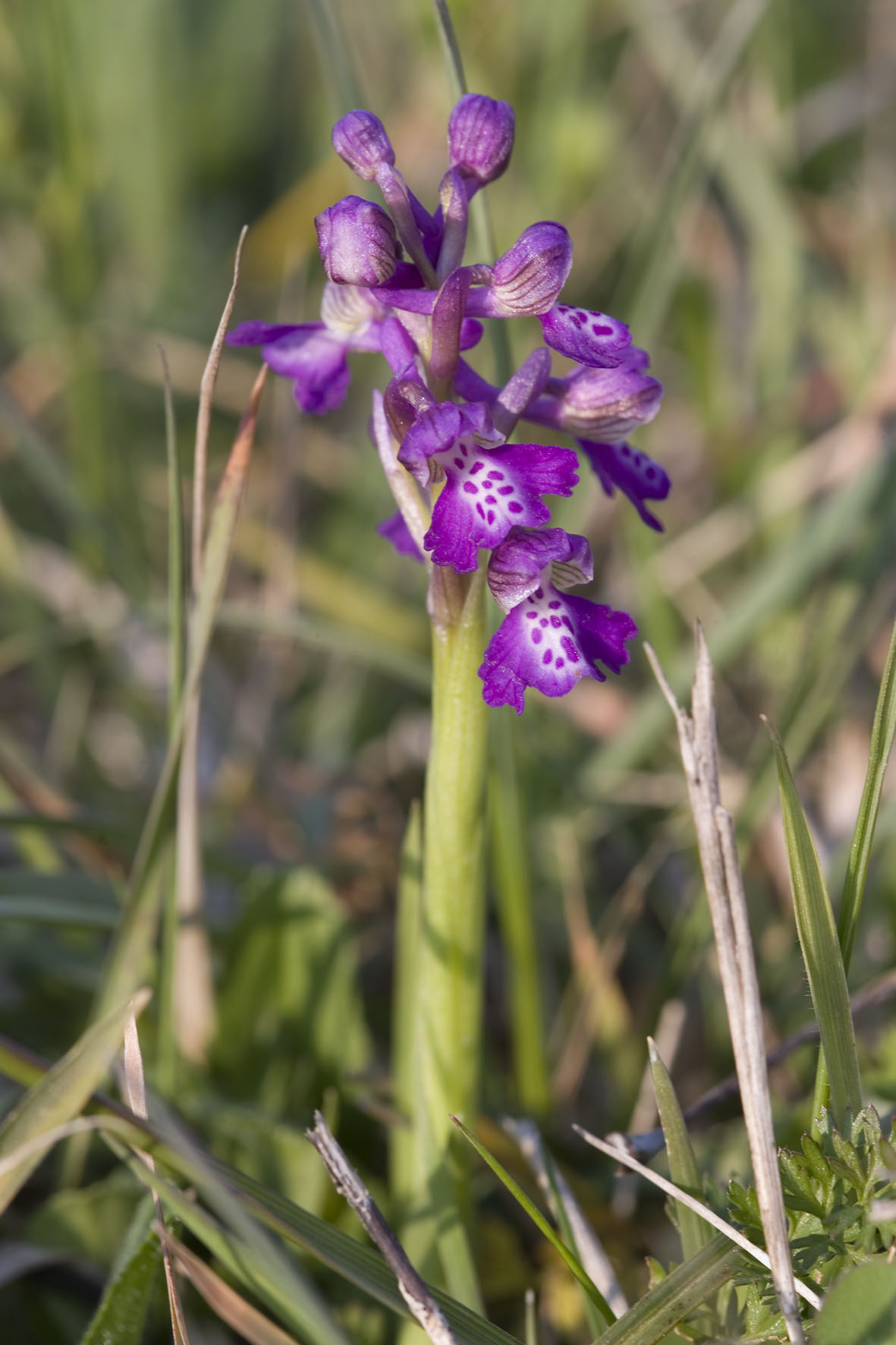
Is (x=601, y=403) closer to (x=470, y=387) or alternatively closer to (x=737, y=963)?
(x=470, y=387)

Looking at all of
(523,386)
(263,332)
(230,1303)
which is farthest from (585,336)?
(230,1303)

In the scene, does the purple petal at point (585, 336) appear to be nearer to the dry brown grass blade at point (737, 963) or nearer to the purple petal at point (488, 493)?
the purple petal at point (488, 493)

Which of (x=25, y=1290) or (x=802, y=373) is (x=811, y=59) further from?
(x=25, y=1290)

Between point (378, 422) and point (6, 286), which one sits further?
point (6, 286)

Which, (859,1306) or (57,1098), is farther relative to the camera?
(57,1098)


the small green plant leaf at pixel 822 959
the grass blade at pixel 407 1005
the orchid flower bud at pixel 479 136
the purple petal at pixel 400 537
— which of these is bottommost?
the grass blade at pixel 407 1005

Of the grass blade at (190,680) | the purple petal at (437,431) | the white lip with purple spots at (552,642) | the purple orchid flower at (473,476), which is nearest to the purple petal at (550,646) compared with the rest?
the white lip with purple spots at (552,642)

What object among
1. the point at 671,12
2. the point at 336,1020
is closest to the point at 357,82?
the point at 336,1020
